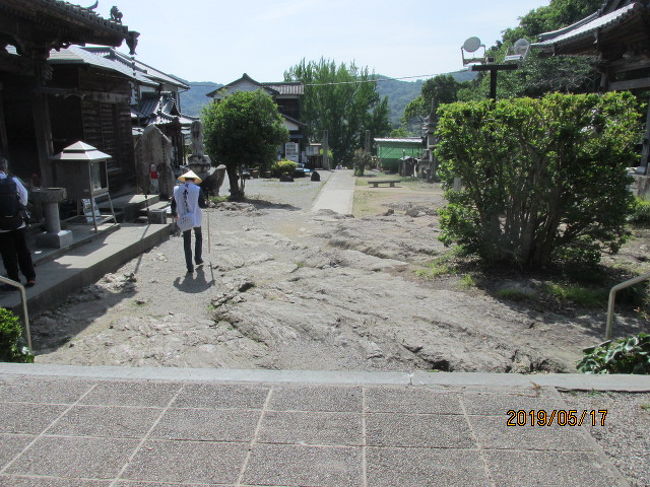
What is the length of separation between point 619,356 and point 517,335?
1488mm

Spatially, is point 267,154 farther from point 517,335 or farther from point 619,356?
point 619,356

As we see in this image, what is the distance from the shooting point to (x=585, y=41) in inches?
512

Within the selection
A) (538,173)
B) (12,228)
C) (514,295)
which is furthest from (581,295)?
(12,228)

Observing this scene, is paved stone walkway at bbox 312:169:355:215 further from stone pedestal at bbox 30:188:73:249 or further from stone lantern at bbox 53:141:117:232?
stone pedestal at bbox 30:188:73:249

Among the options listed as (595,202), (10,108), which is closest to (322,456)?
(595,202)

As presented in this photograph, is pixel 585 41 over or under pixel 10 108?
over

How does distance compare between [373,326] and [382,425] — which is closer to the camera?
[382,425]

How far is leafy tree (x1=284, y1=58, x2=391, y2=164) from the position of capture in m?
54.2

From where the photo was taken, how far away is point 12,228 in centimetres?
622

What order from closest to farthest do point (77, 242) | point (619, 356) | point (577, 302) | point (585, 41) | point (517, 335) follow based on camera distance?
1. point (619, 356)
2. point (517, 335)
3. point (577, 302)
4. point (77, 242)
5. point (585, 41)

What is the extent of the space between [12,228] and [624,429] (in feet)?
21.2

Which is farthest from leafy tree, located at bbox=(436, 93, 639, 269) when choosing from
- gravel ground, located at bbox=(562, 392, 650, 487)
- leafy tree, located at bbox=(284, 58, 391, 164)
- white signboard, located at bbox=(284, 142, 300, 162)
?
leafy tree, located at bbox=(284, 58, 391, 164)

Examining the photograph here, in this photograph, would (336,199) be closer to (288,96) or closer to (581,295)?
(581,295)
